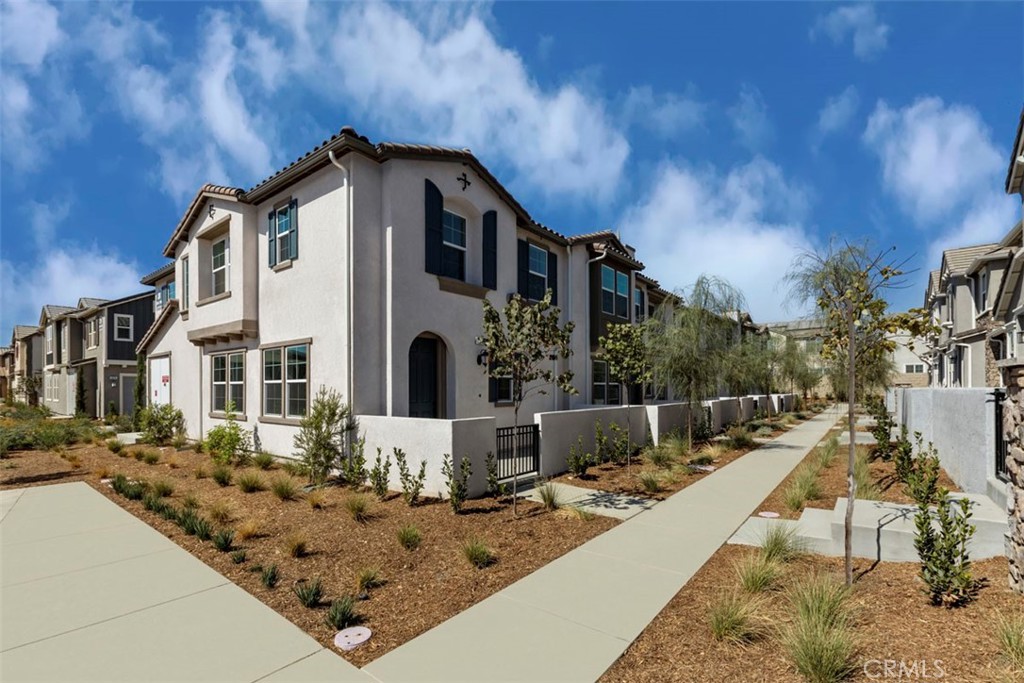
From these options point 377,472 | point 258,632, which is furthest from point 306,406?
point 258,632

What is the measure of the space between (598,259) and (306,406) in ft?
35.6

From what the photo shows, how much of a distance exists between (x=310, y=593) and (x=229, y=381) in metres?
11.5

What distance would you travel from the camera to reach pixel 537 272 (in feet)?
51.0

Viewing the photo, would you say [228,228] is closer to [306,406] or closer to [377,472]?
[306,406]

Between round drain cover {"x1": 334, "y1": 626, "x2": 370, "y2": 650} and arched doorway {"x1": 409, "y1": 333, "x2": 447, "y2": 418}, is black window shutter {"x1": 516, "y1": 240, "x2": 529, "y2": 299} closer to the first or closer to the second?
arched doorway {"x1": 409, "y1": 333, "x2": 447, "y2": 418}

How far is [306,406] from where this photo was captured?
11344mm

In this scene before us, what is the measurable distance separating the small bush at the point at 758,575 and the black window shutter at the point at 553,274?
37.2 ft

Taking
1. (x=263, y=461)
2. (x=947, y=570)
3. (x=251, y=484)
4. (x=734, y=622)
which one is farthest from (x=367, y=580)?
(x=263, y=461)

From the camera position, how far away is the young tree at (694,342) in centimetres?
1470

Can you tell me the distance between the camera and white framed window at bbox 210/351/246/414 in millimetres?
13625

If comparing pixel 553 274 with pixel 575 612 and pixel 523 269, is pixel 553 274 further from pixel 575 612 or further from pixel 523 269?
pixel 575 612

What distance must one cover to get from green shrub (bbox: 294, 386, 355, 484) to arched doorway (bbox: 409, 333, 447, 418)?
1655mm

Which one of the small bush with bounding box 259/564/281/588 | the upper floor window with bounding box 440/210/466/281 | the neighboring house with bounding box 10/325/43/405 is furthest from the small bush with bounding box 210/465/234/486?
the neighboring house with bounding box 10/325/43/405

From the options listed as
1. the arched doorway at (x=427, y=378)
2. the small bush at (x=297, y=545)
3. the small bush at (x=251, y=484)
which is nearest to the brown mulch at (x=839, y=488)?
the small bush at (x=297, y=545)
